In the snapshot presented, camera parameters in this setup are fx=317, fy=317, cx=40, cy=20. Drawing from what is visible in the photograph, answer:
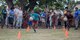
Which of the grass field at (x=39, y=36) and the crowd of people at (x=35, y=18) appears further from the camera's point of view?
the crowd of people at (x=35, y=18)

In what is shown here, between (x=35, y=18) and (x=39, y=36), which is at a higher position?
(x=35, y=18)

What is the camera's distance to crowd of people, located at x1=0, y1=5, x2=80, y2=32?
88.5ft

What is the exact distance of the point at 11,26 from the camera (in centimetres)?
3042

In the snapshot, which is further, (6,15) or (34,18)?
(6,15)

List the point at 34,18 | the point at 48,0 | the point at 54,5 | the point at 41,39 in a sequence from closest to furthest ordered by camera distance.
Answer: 1. the point at 41,39
2. the point at 34,18
3. the point at 48,0
4. the point at 54,5

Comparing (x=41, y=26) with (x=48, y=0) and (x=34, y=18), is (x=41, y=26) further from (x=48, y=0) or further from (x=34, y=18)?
(x=34, y=18)

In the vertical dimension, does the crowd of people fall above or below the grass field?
above

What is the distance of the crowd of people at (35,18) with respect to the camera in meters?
27.0

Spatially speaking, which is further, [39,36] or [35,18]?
[35,18]

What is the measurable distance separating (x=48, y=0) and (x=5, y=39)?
20892 millimetres

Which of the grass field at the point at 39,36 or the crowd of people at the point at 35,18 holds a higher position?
the crowd of people at the point at 35,18

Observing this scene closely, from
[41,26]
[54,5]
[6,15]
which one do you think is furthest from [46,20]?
[54,5]

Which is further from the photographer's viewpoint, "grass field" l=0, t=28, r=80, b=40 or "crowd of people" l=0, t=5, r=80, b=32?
"crowd of people" l=0, t=5, r=80, b=32

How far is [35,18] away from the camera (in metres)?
24.4
